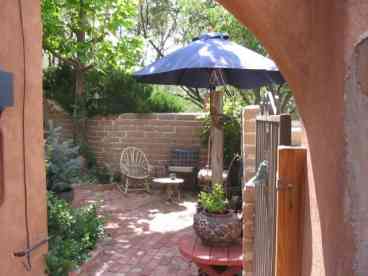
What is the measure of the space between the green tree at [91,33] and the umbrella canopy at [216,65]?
2581 mm

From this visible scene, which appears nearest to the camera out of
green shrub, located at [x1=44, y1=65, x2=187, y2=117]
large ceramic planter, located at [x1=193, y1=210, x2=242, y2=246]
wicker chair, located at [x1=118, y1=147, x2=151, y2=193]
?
large ceramic planter, located at [x1=193, y1=210, x2=242, y2=246]

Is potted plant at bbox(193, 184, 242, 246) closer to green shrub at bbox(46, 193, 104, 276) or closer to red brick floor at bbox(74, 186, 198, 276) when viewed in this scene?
red brick floor at bbox(74, 186, 198, 276)

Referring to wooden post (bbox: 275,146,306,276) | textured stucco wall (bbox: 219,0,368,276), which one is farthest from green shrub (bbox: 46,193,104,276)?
textured stucco wall (bbox: 219,0,368,276)

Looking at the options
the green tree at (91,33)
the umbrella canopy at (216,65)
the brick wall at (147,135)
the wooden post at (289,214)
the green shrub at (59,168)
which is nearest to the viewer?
the wooden post at (289,214)

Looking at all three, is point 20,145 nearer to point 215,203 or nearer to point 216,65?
point 215,203

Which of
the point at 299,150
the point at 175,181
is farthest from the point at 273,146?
the point at 175,181

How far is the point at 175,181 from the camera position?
6250mm

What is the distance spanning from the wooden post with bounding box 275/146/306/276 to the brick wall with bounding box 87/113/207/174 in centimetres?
584

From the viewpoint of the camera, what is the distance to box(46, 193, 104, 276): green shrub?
2.88 meters

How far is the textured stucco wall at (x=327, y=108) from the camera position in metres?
0.73

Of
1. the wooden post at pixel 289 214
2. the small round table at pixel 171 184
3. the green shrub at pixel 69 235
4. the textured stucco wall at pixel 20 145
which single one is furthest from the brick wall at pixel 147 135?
the wooden post at pixel 289 214

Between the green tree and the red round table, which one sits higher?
the green tree

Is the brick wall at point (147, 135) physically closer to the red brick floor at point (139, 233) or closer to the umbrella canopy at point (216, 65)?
the red brick floor at point (139, 233)

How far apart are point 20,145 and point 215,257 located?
1.64 meters
